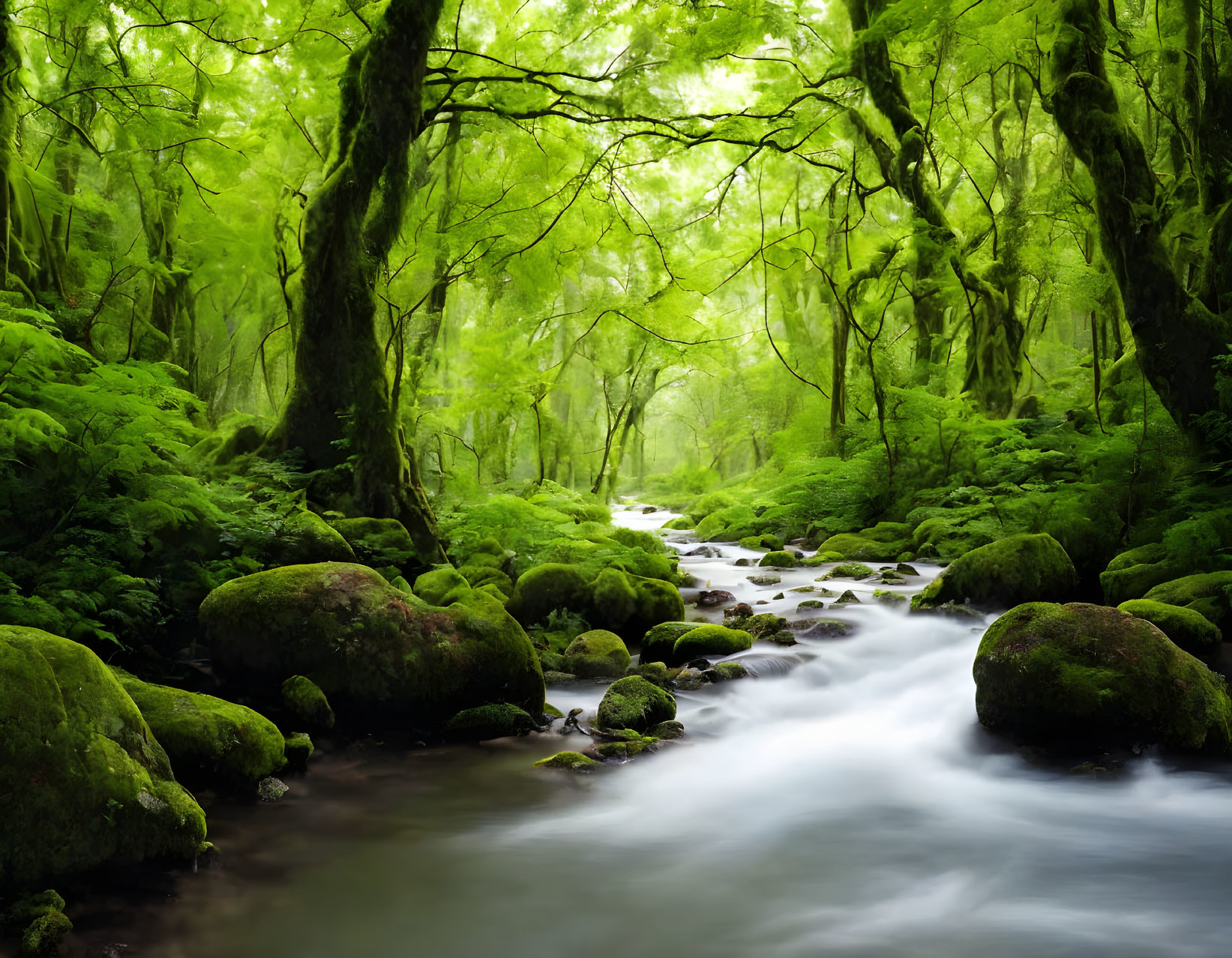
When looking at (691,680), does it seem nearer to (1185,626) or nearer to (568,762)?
(568,762)

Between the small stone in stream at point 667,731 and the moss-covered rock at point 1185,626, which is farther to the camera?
the moss-covered rock at point 1185,626

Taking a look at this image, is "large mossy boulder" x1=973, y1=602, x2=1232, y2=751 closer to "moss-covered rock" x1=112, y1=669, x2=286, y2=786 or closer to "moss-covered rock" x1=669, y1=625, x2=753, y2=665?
"moss-covered rock" x1=669, y1=625, x2=753, y2=665

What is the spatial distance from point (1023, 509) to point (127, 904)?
445 inches

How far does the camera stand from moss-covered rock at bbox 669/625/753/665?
8.17 metres

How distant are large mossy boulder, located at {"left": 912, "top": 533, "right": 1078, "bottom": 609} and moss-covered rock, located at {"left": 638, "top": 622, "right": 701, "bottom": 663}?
3.16 meters

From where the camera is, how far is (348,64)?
381 inches

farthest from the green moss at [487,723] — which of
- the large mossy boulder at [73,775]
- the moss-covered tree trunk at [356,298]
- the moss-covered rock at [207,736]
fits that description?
the moss-covered tree trunk at [356,298]

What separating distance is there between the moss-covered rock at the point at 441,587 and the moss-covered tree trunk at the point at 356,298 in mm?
1301

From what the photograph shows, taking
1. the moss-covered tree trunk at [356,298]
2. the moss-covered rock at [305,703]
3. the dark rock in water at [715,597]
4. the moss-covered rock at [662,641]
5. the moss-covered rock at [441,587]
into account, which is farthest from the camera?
the dark rock in water at [715,597]

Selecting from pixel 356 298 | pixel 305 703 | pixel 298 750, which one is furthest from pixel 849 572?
pixel 298 750

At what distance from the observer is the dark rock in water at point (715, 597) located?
11.1 metres

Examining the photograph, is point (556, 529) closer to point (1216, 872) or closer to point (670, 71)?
point (670, 71)

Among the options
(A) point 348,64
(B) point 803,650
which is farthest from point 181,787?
(A) point 348,64

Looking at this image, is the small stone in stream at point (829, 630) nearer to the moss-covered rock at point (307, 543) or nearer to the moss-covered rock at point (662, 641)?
the moss-covered rock at point (662, 641)
